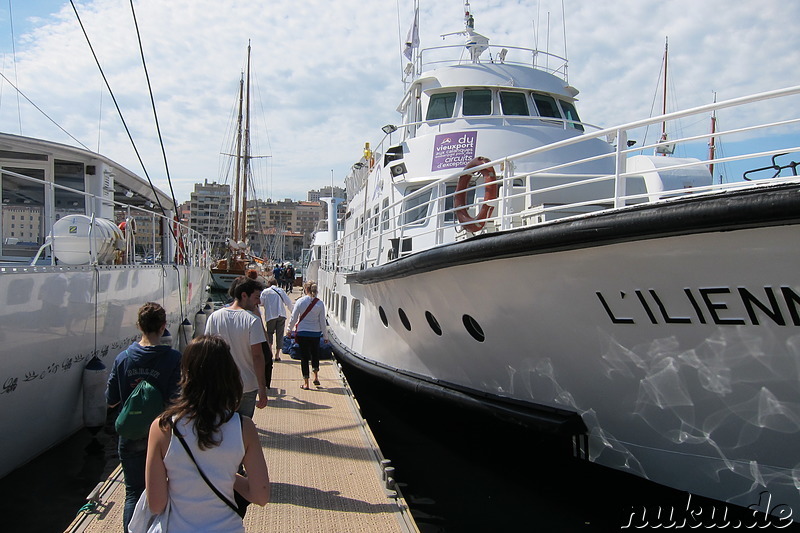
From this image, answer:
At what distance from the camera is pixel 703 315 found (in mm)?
4289

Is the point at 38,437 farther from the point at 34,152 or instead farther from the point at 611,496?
the point at 34,152

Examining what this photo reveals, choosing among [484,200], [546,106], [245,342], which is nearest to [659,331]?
[484,200]

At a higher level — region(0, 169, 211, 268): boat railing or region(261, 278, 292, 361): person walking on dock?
region(0, 169, 211, 268): boat railing

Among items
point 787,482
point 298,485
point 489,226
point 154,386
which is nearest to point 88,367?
point 298,485

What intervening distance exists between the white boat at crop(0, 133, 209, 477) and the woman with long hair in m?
3.71

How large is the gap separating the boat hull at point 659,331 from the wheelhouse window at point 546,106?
6.12 metres

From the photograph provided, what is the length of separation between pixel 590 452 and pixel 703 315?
5.96 feet

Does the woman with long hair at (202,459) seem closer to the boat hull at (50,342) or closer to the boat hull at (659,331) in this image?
the boat hull at (659,331)

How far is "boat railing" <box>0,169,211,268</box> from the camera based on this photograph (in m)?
7.01

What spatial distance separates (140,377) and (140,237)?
414 inches

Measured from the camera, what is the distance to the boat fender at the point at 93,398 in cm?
666

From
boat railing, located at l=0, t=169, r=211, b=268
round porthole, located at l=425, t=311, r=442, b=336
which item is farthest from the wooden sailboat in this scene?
round porthole, located at l=425, t=311, r=442, b=336

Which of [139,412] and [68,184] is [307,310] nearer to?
[139,412]

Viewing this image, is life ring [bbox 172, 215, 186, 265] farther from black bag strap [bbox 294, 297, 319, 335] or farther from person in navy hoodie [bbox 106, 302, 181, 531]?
person in navy hoodie [bbox 106, 302, 181, 531]
